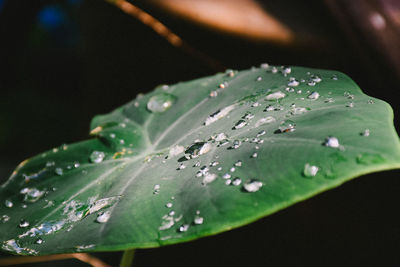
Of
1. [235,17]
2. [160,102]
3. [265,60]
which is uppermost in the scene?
[235,17]

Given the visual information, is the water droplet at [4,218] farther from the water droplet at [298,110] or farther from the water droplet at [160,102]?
the water droplet at [298,110]

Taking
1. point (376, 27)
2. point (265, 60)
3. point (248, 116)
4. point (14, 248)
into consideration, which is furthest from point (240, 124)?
point (265, 60)

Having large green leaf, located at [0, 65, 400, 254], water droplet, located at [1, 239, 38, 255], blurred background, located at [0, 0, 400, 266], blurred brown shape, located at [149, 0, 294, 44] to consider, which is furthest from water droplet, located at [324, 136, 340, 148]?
blurred brown shape, located at [149, 0, 294, 44]

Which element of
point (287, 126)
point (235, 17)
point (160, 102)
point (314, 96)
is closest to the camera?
point (287, 126)

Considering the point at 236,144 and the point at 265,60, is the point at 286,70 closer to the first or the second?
the point at 236,144

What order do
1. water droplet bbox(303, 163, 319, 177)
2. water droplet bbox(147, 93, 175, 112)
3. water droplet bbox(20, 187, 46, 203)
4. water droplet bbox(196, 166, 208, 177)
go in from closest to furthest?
water droplet bbox(303, 163, 319, 177), water droplet bbox(196, 166, 208, 177), water droplet bbox(20, 187, 46, 203), water droplet bbox(147, 93, 175, 112)

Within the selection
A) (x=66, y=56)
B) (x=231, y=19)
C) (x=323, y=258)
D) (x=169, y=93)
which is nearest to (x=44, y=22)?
(x=66, y=56)

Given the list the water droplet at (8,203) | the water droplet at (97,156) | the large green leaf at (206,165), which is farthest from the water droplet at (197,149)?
the water droplet at (8,203)

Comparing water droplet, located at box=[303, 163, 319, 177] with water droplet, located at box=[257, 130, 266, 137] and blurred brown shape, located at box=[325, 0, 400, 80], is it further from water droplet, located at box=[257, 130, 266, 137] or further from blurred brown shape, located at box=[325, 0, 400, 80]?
blurred brown shape, located at box=[325, 0, 400, 80]
